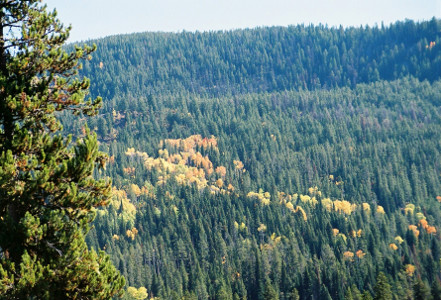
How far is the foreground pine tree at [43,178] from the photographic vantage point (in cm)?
2573

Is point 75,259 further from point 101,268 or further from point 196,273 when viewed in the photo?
point 196,273

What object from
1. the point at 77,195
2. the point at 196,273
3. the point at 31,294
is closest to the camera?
the point at 31,294

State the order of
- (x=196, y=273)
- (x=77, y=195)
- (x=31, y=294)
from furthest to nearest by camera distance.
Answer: (x=196, y=273) → (x=77, y=195) → (x=31, y=294)

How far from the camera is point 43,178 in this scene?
2581 centimetres

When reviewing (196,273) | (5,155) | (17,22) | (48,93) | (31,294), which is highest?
(17,22)

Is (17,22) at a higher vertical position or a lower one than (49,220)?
higher

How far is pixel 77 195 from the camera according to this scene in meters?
27.1

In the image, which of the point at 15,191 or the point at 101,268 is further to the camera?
the point at 101,268

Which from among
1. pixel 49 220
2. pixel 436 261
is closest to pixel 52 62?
pixel 49 220

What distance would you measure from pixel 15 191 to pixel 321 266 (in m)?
157

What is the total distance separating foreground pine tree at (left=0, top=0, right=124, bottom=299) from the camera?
84.4 feet

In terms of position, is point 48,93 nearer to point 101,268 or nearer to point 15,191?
point 15,191

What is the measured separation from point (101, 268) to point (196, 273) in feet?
489

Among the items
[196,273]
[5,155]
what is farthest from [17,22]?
[196,273]
